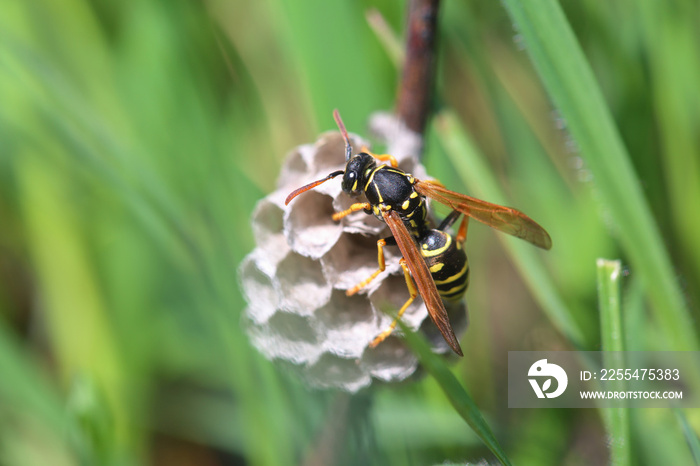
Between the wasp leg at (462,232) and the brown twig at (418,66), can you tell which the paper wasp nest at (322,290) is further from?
the wasp leg at (462,232)

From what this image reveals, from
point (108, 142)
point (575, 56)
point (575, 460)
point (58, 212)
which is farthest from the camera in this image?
point (58, 212)

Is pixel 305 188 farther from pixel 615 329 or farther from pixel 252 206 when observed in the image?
pixel 615 329

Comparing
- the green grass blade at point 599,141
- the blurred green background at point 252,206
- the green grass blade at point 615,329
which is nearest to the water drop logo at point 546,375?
the blurred green background at point 252,206

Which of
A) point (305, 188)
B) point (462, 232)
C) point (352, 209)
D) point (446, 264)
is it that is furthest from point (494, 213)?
point (305, 188)

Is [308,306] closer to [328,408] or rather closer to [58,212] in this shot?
[328,408]

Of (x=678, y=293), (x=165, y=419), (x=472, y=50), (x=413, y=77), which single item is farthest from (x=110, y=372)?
(x=678, y=293)

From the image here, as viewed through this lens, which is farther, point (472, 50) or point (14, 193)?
point (14, 193)

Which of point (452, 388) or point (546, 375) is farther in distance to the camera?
point (546, 375)

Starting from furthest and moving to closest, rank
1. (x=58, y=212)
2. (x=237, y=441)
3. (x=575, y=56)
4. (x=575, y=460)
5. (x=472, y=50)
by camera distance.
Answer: (x=58, y=212) < (x=237, y=441) < (x=472, y=50) < (x=575, y=460) < (x=575, y=56)
